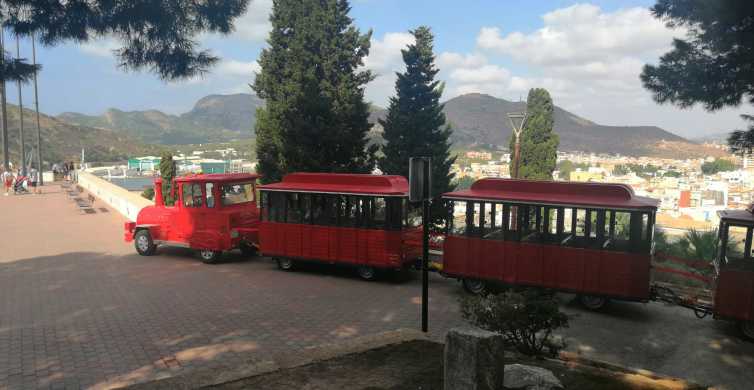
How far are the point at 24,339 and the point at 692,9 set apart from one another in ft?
38.3

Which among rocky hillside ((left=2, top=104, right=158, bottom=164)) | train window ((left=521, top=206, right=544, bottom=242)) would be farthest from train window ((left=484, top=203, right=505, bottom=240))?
rocky hillside ((left=2, top=104, right=158, bottom=164))

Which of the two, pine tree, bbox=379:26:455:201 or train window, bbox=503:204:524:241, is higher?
pine tree, bbox=379:26:455:201

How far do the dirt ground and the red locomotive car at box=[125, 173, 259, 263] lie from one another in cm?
788

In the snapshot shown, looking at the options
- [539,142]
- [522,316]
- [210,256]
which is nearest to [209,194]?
[210,256]

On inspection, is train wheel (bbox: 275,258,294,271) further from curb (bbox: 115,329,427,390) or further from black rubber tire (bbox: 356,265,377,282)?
curb (bbox: 115,329,427,390)

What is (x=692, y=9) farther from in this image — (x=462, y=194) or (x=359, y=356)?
(x=359, y=356)

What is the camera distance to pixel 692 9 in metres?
7.95

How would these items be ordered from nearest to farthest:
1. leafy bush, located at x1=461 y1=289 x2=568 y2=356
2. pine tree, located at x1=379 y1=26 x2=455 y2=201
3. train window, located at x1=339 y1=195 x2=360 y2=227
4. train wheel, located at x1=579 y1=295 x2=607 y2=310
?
leafy bush, located at x1=461 y1=289 x2=568 y2=356 < train wheel, located at x1=579 y1=295 x2=607 y2=310 < train window, located at x1=339 y1=195 x2=360 y2=227 < pine tree, located at x1=379 y1=26 x2=455 y2=201

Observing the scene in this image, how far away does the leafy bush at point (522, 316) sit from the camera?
20.1 feet

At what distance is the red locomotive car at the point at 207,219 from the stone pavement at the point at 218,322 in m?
0.64

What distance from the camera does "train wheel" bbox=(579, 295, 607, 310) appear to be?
945cm

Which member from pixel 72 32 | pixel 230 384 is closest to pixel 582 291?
pixel 230 384

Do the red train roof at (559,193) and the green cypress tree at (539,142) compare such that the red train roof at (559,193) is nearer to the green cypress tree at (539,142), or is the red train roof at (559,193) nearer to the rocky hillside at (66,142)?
the green cypress tree at (539,142)

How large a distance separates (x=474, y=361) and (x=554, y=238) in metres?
5.55
